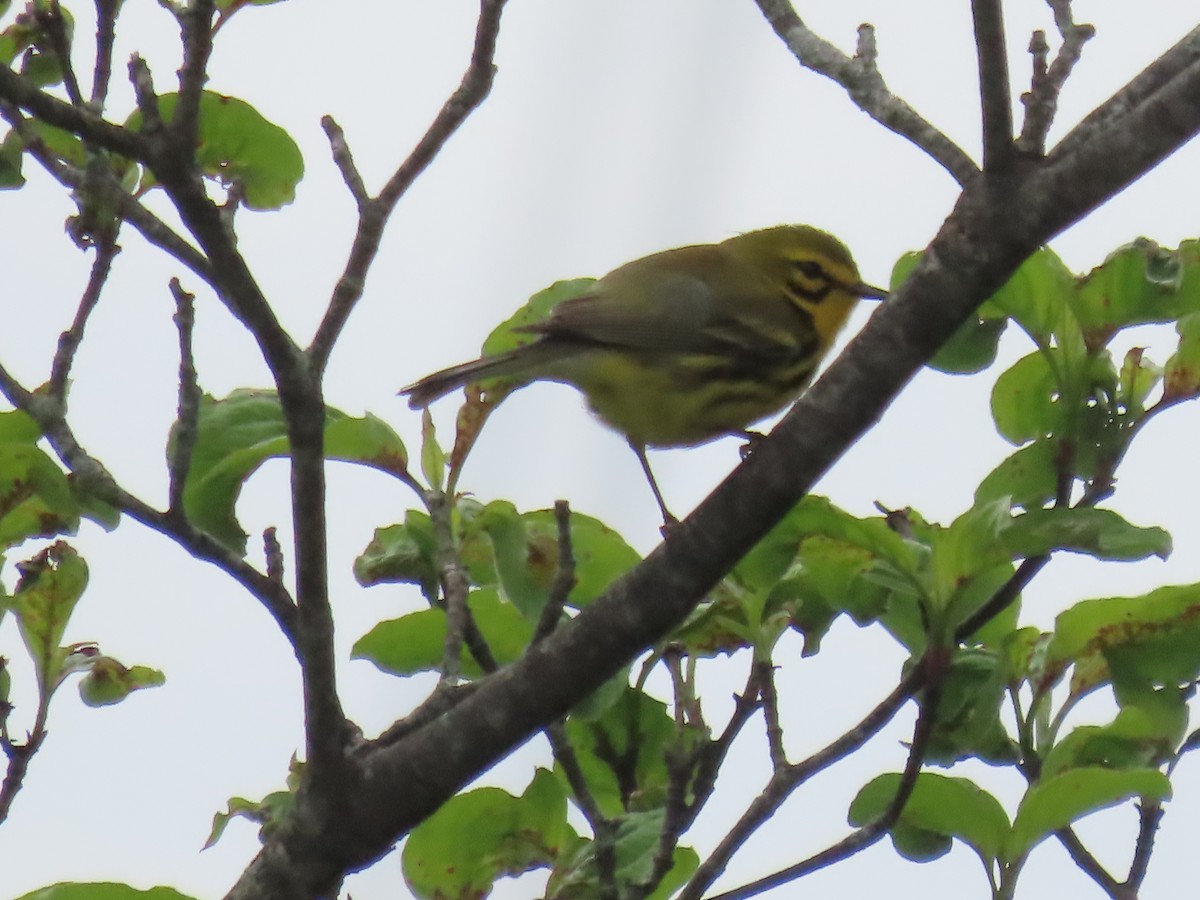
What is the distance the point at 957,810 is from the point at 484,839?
0.51m

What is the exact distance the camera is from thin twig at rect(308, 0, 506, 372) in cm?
148

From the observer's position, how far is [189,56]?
1.38 meters

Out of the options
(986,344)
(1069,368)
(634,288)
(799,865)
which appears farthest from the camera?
(634,288)

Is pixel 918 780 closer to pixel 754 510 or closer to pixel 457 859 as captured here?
pixel 754 510

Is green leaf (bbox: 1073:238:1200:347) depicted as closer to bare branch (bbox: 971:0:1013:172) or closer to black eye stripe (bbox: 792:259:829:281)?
bare branch (bbox: 971:0:1013:172)

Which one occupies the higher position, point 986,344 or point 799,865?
point 986,344

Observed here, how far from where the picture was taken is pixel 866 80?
1.71 meters

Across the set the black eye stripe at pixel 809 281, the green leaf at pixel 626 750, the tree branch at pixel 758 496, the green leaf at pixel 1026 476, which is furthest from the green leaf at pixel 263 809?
the black eye stripe at pixel 809 281

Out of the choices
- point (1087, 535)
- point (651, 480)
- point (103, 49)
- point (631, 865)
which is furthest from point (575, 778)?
point (651, 480)

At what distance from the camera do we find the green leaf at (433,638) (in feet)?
5.43

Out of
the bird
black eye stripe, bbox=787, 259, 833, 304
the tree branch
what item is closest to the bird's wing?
the bird

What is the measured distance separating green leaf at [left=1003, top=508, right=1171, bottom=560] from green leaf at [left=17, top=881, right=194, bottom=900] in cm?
84

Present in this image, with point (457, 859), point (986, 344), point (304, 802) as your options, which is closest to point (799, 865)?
point (457, 859)

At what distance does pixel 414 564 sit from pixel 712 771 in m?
0.41
